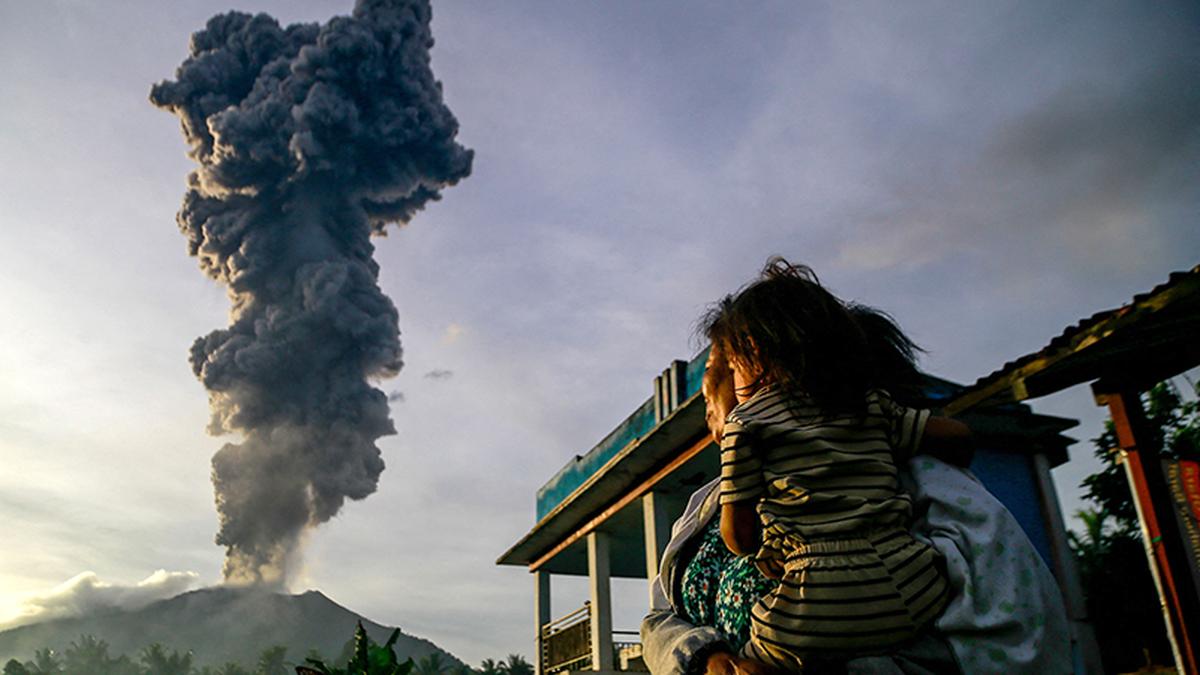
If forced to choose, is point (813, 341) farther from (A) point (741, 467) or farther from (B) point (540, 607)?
(B) point (540, 607)

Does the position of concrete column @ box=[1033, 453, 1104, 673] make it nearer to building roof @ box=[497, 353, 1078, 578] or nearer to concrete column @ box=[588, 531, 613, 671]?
building roof @ box=[497, 353, 1078, 578]

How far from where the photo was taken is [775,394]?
138 centimetres

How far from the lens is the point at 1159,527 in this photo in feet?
16.2

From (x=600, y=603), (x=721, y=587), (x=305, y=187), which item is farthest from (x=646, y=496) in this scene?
(x=305, y=187)

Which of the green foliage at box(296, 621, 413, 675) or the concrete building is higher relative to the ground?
the concrete building

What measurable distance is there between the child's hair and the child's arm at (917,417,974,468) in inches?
4.4

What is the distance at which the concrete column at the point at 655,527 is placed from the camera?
35.8 feet

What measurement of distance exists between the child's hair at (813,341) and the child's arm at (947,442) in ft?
0.37

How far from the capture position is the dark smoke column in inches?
2237

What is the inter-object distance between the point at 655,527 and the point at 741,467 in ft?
32.9

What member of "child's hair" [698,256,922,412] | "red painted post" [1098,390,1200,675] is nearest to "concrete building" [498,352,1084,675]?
"red painted post" [1098,390,1200,675]

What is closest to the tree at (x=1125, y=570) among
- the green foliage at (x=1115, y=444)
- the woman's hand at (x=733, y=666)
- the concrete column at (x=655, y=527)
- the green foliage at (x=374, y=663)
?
the green foliage at (x=1115, y=444)

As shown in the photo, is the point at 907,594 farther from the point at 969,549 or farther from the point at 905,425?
the point at 905,425

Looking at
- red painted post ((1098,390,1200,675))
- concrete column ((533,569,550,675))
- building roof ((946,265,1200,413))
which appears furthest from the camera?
concrete column ((533,569,550,675))
